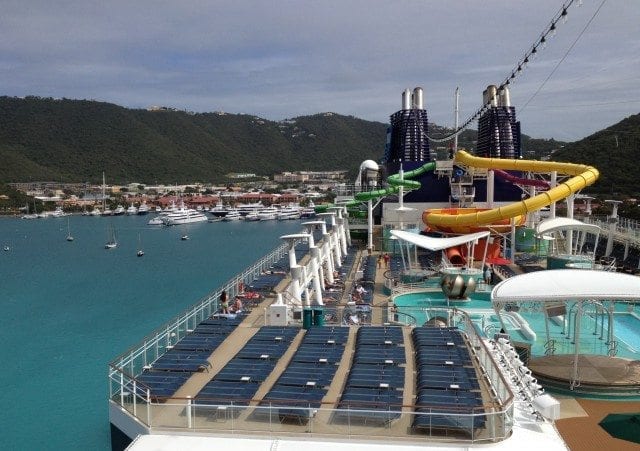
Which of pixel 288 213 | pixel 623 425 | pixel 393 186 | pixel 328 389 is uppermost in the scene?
pixel 393 186

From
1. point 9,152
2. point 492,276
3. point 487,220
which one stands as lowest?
point 492,276

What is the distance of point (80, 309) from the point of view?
3294 centimetres

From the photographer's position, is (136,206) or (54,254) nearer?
(54,254)

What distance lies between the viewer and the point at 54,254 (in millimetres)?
60281

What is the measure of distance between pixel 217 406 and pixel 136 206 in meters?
126

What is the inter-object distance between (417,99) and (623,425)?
139ft

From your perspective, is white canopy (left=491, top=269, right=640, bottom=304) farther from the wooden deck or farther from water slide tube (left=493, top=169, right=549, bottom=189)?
water slide tube (left=493, top=169, right=549, bottom=189)

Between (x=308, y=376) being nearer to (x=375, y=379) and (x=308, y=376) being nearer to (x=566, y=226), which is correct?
(x=375, y=379)

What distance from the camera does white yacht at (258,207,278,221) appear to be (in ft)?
357

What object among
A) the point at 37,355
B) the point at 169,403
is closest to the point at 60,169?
the point at 37,355

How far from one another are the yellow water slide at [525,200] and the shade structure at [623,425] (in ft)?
51.5

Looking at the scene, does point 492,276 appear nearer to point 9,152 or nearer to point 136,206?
point 136,206

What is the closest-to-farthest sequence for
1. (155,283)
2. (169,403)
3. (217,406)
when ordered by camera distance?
(217,406) → (169,403) → (155,283)

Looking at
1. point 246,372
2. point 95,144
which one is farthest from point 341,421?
point 95,144
